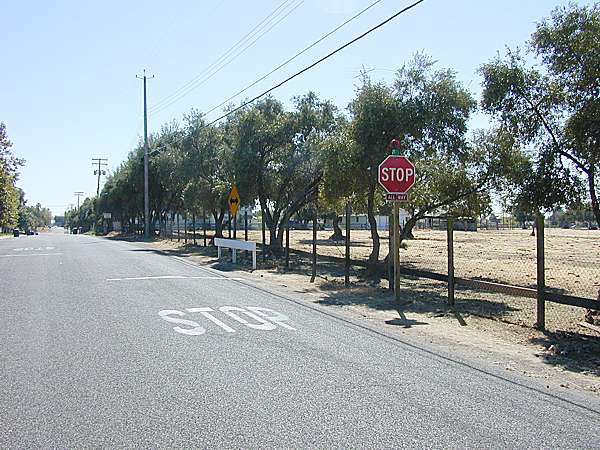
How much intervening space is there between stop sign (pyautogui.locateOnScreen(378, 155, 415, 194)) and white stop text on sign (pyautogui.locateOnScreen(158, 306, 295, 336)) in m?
3.45

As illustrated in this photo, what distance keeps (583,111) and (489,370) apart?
4.59 meters

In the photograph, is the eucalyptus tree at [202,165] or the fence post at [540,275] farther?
the eucalyptus tree at [202,165]

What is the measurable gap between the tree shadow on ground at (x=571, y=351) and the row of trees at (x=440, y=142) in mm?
2486

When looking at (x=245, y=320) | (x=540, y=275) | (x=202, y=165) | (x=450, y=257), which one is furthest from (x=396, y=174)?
(x=202, y=165)

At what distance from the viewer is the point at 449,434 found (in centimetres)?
526

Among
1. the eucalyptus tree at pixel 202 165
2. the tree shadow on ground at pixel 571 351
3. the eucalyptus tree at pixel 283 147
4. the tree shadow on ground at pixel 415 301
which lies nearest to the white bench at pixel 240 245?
the eucalyptus tree at pixel 283 147

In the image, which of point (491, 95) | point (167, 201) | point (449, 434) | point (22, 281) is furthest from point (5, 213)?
point (449, 434)

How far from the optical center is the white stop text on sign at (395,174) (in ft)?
41.5

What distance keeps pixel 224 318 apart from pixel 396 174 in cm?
458

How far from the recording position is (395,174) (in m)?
12.7

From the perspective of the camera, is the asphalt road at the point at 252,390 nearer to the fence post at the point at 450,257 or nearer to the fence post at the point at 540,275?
the fence post at the point at 540,275

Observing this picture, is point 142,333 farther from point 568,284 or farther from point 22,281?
point 568,284

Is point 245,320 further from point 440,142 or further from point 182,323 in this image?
point 440,142

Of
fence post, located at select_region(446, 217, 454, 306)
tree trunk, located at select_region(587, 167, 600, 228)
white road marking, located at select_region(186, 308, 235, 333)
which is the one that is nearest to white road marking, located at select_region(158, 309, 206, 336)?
white road marking, located at select_region(186, 308, 235, 333)
